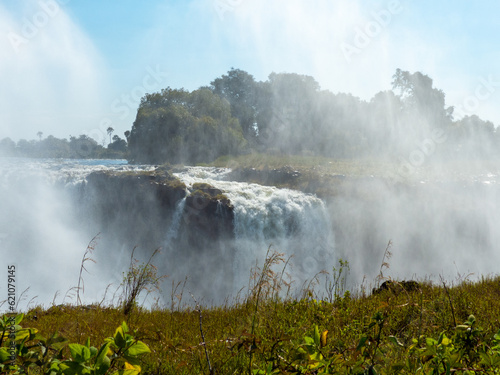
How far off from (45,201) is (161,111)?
19.8 m

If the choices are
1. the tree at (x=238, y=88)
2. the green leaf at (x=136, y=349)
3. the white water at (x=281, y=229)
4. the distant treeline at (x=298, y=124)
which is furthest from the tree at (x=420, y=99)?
the green leaf at (x=136, y=349)

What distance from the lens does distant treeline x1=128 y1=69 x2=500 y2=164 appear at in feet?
125

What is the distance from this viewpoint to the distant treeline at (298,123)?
125 ft

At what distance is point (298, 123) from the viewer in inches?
2149

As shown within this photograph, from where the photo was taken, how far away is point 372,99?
57.9 meters

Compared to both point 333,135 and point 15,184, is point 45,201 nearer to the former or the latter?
point 15,184

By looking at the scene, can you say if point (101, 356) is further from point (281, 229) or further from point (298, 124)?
point (298, 124)

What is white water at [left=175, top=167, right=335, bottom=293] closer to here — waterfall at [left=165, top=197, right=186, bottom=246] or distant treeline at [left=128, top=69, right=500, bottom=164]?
waterfall at [left=165, top=197, right=186, bottom=246]

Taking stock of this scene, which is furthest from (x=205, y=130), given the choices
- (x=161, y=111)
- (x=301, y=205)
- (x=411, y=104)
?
(x=411, y=104)

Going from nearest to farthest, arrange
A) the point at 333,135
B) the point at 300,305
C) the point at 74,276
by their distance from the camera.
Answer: the point at 300,305, the point at 74,276, the point at 333,135

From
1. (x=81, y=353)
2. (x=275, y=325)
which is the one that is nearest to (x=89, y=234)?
(x=275, y=325)

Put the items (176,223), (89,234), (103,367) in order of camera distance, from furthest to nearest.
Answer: (89,234), (176,223), (103,367)

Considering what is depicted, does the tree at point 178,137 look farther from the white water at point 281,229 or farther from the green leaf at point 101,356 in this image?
the green leaf at point 101,356

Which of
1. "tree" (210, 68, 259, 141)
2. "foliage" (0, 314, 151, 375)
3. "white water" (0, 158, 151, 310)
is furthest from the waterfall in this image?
"tree" (210, 68, 259, 141)
